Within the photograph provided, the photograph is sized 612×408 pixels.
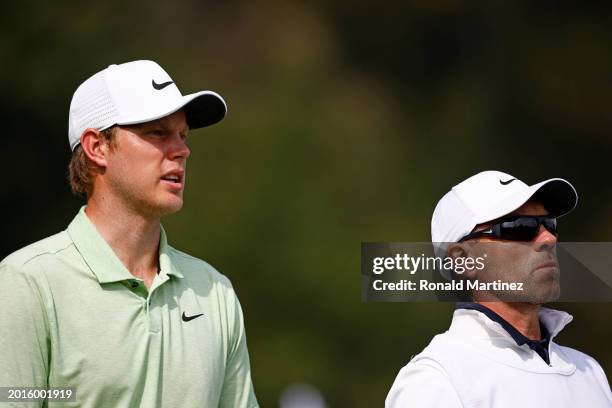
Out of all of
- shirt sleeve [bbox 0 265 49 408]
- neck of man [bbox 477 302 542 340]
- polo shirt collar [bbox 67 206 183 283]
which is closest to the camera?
shirt sleeve [bbox 0 265 49 408]

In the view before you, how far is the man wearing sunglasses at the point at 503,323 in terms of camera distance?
242 centimetres

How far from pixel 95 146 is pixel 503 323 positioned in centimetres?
99

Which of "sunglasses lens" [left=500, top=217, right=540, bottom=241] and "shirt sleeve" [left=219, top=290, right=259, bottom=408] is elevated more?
"sunglasses lens" [left=500, top=217, right=540, bottom=241]

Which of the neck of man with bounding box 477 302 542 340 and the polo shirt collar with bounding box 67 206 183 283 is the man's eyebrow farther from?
the neck of man with bounding box 477 302 542 340

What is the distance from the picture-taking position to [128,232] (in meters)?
2.47

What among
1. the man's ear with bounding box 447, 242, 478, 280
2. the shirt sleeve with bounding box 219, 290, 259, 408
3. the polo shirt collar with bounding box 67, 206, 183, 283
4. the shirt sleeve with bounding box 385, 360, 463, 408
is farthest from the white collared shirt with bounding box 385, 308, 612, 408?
the polo shirt collar with bounding box 67, 206, 183, 283

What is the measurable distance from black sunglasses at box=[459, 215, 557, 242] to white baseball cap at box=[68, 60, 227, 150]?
692mm

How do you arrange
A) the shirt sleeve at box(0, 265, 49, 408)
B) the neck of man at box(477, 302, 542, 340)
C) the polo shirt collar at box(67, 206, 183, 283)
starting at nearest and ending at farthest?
the shirt sleeve at box(0, 265, 49, 408), the polo shirt collar at box(67, 206, 183, 283), the neck of man at box(477, 302, 542, 340)

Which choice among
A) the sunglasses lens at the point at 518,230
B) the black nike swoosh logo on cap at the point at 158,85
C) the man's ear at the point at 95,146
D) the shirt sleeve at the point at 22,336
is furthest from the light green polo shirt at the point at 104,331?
the sunglasses lens at the point at 518,230

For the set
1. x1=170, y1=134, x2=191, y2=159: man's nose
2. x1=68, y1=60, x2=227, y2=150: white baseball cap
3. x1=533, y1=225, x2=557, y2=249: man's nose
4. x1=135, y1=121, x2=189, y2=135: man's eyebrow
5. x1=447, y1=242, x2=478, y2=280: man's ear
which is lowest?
x1=447, y1=242, x2=478, y2=280: man's ear

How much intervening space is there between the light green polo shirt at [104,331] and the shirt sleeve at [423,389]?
366 mm

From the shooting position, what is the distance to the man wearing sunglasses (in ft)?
Answer: 7.94

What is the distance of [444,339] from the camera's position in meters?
2.53

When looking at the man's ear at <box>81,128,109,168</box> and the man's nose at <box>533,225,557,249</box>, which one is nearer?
the man's ear at <box>81,128,109,168</box>
